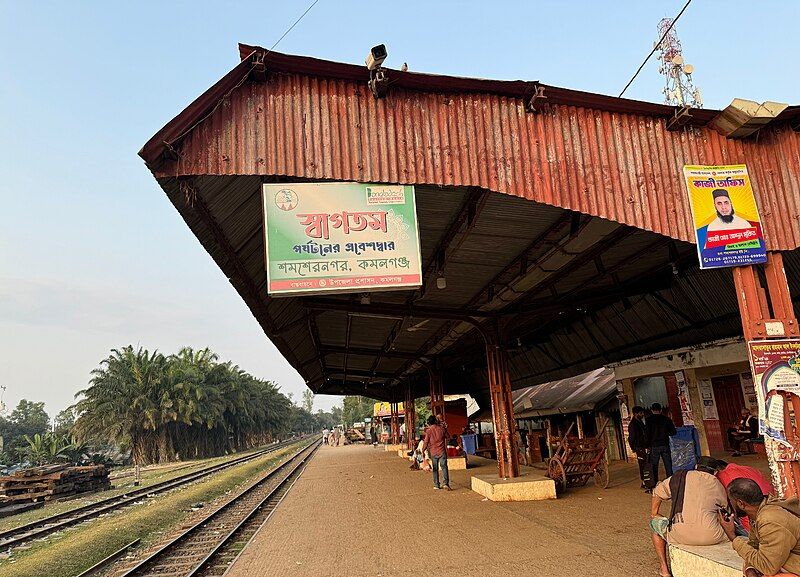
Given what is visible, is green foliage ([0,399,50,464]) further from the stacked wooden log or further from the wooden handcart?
the wooden handcart

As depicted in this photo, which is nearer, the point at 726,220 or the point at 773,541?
the point at 773,541

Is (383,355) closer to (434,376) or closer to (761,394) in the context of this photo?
(434,376)

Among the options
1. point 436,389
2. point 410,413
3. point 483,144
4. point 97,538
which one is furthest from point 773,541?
point 410,413

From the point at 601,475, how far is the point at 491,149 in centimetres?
830

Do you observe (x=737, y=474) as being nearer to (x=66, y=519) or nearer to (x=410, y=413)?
(x=66, y=519)

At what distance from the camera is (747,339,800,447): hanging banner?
638 centimetres

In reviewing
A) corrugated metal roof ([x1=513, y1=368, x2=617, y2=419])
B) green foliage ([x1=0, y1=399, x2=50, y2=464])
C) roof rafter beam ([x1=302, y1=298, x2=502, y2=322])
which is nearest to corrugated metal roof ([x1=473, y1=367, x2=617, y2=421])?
corrugated metal roof ([x1=513, y1=368, x2=617, y2=419])

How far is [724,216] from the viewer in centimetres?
714

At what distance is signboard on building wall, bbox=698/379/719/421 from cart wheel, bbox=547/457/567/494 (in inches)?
204

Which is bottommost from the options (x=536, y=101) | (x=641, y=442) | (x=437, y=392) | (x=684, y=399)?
(x=641, y=442)

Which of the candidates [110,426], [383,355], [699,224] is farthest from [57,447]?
[699,224]

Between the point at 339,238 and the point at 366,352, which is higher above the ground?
the point at 366,352

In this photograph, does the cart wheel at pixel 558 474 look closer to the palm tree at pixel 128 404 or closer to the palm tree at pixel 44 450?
the palm tree at pixel 44 450

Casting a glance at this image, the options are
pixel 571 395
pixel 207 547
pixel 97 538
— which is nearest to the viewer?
pixel 207 547
